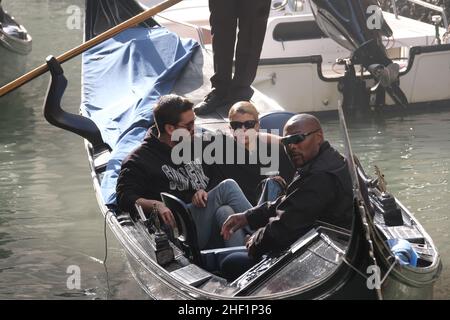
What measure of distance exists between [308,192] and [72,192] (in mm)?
2893

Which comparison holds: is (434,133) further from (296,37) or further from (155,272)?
(155,272)

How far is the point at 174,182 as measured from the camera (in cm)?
400

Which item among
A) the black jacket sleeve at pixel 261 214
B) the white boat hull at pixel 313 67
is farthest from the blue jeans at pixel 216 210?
the white boat hull at pixel 313 67

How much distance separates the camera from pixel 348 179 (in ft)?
11.1

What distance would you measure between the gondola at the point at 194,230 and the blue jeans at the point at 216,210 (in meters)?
0.12

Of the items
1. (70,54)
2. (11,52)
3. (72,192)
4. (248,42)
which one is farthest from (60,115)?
(11,52)

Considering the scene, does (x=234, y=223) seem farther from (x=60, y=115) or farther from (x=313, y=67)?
(x=313, y=67)

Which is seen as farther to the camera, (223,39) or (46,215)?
(46,215)

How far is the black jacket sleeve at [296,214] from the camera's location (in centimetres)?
334

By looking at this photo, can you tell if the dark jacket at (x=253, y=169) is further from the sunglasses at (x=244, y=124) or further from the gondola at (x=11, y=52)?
the gondola at (x=11, y=52)

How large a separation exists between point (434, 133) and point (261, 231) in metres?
3.83

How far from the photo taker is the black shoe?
498 centimetres

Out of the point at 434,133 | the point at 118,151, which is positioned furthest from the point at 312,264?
the point at 434,133

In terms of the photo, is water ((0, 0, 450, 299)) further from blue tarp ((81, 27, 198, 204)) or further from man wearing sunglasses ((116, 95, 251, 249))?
blue tarp ((81, 27, 198, 204))
